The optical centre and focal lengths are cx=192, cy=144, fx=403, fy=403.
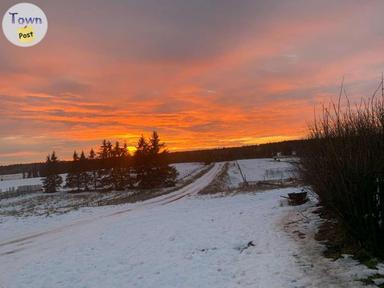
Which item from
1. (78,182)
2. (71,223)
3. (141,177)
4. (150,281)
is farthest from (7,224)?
Answer: (78,182)

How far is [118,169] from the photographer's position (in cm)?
6366

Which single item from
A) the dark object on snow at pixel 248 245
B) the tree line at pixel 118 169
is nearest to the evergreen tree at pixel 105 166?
the tree line at pixel 118 169

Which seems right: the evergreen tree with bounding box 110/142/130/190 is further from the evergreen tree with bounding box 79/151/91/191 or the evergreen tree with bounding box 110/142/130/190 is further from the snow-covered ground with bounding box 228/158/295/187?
the snow-covered ground with bounding box 228/158/295/187

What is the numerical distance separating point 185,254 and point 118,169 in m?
52.0

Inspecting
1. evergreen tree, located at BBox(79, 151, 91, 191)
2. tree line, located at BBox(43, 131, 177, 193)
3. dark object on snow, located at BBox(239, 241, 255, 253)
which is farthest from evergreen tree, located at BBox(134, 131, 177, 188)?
dark object on snow, located at BBox(239, 241, 255, 253)

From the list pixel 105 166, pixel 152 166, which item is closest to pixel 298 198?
pixel 152 166

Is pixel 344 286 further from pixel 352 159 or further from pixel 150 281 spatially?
pixel 150 281

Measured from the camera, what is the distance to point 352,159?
31.2 ft

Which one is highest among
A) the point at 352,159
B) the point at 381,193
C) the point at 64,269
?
the point at 352,159

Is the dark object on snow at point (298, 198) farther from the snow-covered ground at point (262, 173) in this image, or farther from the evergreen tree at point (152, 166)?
the evergreen tree at point (152, 166)

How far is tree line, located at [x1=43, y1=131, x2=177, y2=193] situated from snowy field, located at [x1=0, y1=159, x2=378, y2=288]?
1464 inches

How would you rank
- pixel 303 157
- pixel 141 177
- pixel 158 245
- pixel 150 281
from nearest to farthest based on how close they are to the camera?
pixel 150 281 < pixel 158 245 < pixel 303 157 < pixel 141 177

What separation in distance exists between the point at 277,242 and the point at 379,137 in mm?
4902

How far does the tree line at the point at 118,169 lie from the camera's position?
58562 millimetres
